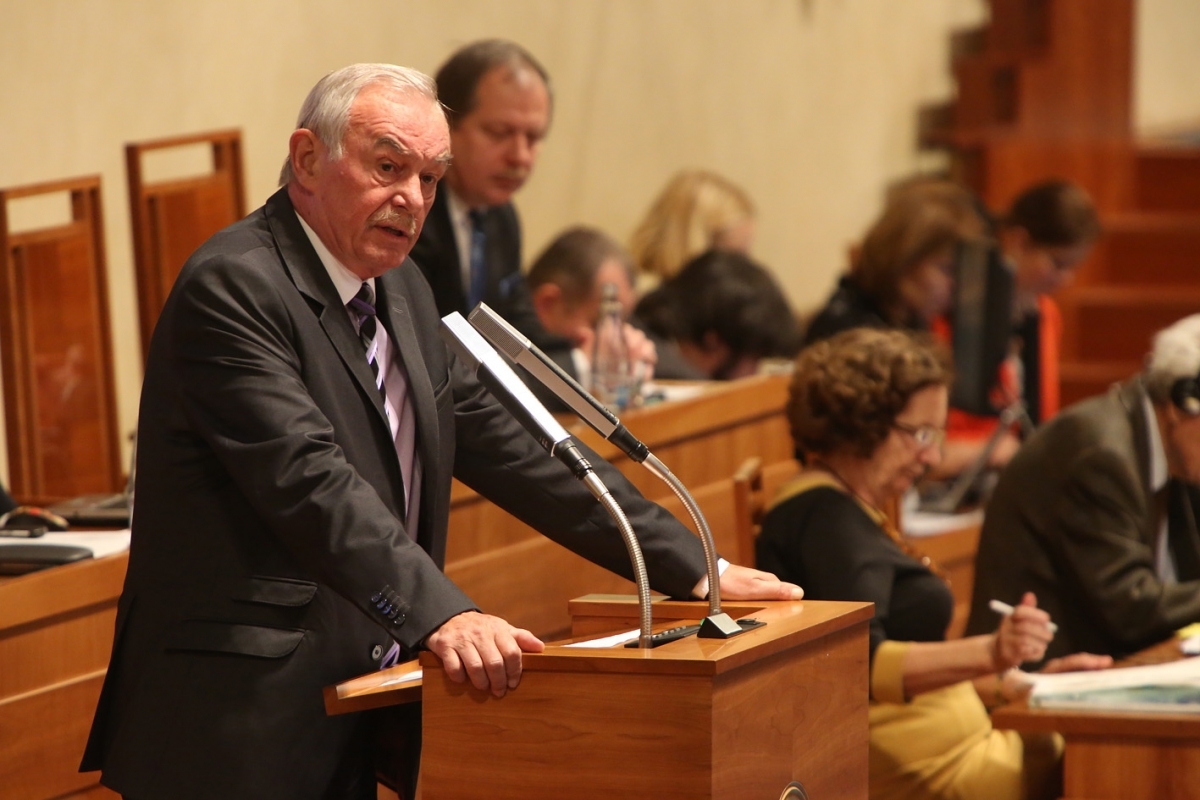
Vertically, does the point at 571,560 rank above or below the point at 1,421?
below

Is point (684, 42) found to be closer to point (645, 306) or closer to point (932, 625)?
point (645, 306)

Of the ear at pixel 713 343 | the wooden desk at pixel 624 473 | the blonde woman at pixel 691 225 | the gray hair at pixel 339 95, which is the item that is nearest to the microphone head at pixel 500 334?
the gray hair at pixel 339 95

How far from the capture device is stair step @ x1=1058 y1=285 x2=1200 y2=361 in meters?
8.00

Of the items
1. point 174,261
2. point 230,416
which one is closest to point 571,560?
point 174,261

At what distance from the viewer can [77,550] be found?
279cm

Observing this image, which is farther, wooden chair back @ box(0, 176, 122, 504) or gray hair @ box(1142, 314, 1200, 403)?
wooden chair back @ box(0, 176, 122, 504)

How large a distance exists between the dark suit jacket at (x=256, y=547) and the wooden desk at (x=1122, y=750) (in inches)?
40.3

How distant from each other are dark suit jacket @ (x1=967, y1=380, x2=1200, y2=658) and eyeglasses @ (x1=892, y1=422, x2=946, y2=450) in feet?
0.76

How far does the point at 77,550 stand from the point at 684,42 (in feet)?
15.7

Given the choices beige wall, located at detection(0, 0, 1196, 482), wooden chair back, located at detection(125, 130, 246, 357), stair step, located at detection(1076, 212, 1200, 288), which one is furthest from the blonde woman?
stair step, located at detection(1076, 212, 1200, 288)

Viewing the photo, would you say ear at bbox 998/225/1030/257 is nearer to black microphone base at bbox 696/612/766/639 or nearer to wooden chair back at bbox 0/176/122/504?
wooden chair back at bbox 0/176/122/504

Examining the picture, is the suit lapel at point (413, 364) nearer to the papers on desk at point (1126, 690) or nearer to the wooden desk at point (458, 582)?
the wooden desk at point (458, 582)

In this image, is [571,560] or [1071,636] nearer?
[1071,636]

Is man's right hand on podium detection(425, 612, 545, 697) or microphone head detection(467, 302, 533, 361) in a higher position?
microphone head detection(467, 302, 533, 361)
